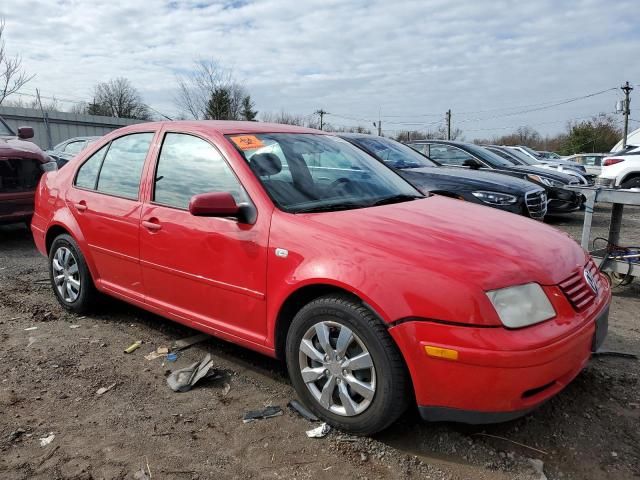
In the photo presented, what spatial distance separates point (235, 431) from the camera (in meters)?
2.79

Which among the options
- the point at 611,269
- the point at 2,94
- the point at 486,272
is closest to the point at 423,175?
the point at 611,269

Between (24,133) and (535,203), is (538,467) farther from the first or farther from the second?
(24,133)

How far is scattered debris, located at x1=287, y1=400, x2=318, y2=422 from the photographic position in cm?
289

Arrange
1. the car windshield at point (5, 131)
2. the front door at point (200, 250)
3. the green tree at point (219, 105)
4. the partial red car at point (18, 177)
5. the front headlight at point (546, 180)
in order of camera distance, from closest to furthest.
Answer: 1. the front door at point (200, 250)
2. the partial red car at point (18, 177)
3. the car windshield at point (5, 131)
4. the front headlight at point (546, 180)
5. the green tree at point (219, 105)

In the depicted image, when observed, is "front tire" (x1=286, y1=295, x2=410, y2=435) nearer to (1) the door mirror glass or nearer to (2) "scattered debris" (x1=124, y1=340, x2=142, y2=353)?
(1) the door mirror glass

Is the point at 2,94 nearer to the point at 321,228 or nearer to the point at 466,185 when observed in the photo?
the point at 466,185

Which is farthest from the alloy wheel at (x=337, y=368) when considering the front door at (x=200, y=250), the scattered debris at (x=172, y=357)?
the scattered debris at (x=172, y=357)

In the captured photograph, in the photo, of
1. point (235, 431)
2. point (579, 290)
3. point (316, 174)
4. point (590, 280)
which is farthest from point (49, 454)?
point (590, 280)

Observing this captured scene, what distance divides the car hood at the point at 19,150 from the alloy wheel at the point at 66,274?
343cm

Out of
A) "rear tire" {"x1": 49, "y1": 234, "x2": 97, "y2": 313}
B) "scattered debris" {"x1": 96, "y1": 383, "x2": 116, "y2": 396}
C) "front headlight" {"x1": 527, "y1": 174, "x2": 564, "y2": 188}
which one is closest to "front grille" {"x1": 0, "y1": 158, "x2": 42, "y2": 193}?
"rear tire" {"x1": 49, "y1": 234, "x2": 97, "y2": 313}

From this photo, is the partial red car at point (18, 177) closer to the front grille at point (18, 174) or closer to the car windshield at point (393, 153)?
the front grille at point (18, 174)

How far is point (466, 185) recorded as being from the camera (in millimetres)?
7375

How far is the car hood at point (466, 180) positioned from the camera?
7.40 metres

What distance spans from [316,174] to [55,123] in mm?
28766
